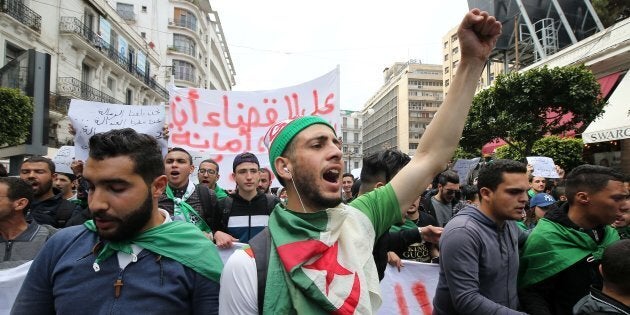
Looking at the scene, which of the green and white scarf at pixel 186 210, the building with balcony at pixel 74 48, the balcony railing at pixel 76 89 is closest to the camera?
the green and white scarf at pixel 186 210

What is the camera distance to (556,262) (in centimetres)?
262

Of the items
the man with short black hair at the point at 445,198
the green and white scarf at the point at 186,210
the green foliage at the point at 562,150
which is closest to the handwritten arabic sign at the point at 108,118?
the green and white scarf at the point at 186,210

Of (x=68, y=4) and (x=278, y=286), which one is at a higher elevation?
(x=68, y=4)

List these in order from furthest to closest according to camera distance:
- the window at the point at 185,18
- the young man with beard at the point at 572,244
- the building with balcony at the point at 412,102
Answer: the building with balcony at the point at 412,102, the window at the point at 185,18, the young man with beard at the point at 572,244

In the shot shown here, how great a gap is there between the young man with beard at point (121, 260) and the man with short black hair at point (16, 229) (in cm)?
159

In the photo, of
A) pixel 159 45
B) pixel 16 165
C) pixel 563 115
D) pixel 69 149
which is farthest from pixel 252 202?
pixel 159 45

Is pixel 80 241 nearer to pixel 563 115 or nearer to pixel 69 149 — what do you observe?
pixel 69 149

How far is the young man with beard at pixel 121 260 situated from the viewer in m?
1.52

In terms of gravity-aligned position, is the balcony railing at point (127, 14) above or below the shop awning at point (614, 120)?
above

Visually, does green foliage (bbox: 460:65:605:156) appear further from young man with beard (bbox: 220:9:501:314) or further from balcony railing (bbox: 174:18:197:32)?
balcony railing (bbox: 174:18:197:32)

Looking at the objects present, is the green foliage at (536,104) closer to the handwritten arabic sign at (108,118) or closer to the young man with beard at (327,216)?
the handwritten arabic sign at (108,118)

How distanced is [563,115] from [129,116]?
591 inches

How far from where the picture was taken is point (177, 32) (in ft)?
161

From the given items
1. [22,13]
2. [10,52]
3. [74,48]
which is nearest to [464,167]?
[10,52]
